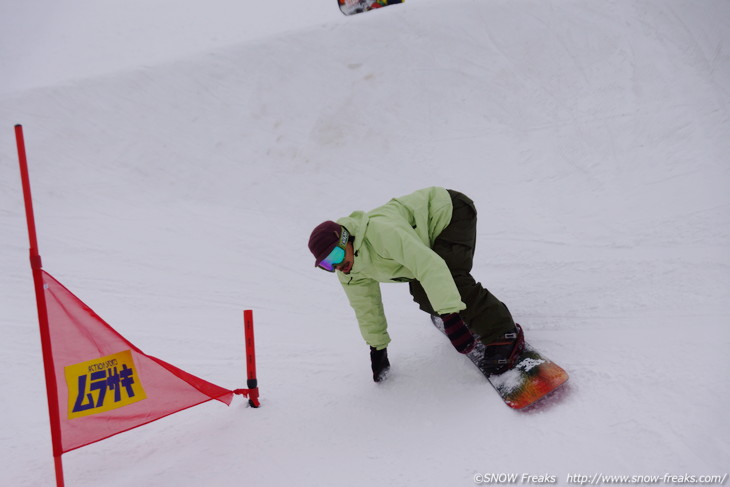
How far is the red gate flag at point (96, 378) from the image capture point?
9.78 feet

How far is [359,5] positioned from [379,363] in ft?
29.1

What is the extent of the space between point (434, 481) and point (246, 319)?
1604mm

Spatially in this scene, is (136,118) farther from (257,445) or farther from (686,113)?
(686,113)

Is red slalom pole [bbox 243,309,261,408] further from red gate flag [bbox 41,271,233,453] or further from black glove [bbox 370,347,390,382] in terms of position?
black glove [bbox 370,347,390,382]

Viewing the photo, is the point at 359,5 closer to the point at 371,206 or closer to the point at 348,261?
the point at 371,206

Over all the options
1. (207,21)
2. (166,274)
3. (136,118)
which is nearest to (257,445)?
(166,274)

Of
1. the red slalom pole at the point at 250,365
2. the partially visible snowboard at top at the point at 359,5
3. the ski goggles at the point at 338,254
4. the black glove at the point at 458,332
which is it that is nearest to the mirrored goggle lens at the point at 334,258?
the ski goggles at the point at 338,254

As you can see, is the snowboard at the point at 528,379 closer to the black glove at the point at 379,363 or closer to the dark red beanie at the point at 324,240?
the black glove at the point at 379,363

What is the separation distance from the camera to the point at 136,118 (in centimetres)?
965

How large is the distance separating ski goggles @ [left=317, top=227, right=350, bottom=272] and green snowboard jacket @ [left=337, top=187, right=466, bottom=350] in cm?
11

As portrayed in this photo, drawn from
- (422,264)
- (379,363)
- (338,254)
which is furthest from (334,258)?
(379,363)

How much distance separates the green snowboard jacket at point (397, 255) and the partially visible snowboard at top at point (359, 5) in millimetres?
8196

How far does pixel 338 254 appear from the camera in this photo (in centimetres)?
302

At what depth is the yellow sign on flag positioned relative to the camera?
3.02 m
